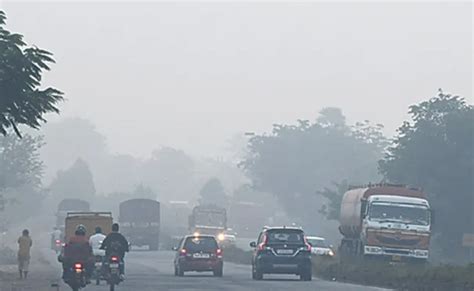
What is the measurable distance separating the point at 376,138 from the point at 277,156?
1993 cm

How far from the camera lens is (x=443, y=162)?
3041 inches

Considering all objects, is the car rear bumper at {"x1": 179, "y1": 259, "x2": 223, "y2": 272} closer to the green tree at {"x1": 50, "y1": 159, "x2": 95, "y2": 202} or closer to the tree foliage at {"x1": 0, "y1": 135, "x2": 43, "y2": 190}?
the tree foliage at {"x1": 0, "y1": 135, "x2": 43, "y2": 190}

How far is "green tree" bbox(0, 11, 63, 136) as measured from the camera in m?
26.1

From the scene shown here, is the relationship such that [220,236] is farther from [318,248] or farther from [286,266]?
[286,266]

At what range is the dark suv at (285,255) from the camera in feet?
152

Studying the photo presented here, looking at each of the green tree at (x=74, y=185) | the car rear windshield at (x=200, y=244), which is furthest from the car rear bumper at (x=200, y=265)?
the green tree at (x=74, y=185)

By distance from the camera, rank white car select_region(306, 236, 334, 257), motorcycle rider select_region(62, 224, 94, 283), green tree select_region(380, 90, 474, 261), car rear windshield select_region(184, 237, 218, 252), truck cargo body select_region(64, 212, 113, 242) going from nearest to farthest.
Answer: motorcycle rider select_region(62, 224, 94, 283) < car rear windshield select_region(184, 237, 218, 252) < truck cargo body select_region(64, 212, 113, 242) < white car select_region(306, 236, 334, 257) < green tree select_region(380, 90, 474, 261)

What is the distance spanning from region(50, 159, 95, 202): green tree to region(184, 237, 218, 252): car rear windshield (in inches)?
5264

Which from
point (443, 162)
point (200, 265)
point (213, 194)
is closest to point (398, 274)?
point (200, 265)

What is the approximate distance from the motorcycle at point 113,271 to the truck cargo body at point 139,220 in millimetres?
59383

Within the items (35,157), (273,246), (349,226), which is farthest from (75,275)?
(35,157)

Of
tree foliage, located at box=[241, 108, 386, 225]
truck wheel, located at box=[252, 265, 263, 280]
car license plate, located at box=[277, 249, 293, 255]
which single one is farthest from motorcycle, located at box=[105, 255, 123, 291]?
tree foliage, located at box=[241, 108, 386, 225]

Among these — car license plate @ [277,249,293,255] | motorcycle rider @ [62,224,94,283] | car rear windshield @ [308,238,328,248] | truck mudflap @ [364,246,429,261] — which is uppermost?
car rear windshield @ [308,238,328,248]

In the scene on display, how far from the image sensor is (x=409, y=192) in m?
53.3
